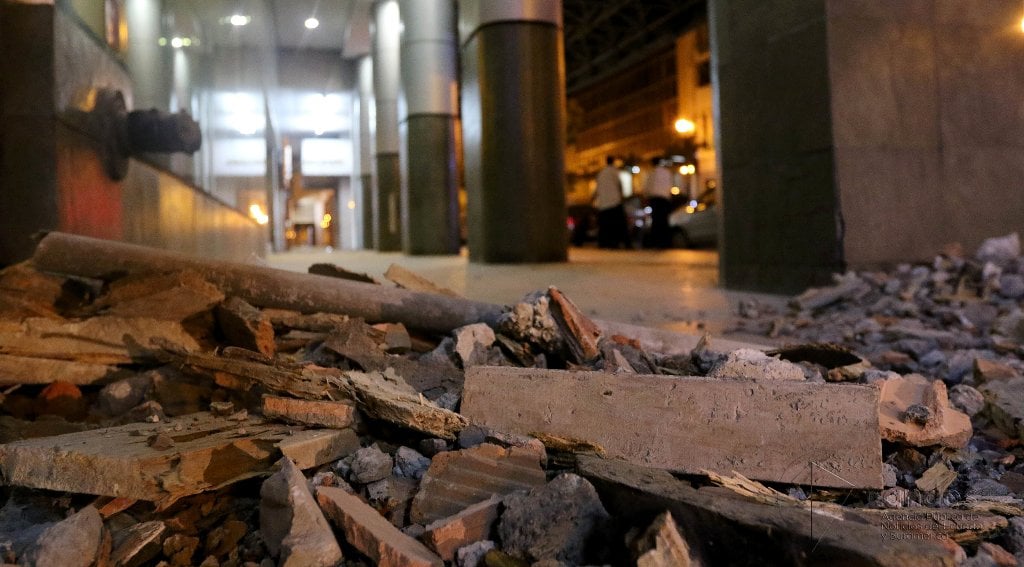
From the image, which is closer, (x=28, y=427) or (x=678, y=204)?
(x=28, y=427)

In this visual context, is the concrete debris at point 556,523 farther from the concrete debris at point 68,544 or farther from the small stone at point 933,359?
the small stone at point 933,359

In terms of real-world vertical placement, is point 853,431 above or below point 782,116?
below

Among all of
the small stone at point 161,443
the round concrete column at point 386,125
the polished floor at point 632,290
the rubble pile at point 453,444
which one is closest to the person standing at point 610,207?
the polished floor at point 632,290

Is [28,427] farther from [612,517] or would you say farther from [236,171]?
[236,171]

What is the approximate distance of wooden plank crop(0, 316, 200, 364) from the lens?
279 cm

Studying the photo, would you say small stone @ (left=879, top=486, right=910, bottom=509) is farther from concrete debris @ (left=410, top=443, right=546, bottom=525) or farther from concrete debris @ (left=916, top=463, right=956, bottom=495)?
concrete debris @ (left=410, top=443, right=546, bottom=525)

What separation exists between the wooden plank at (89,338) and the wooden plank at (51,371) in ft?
0.12

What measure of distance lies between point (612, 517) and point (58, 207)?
12.7 ft

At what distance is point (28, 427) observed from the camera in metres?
2.38

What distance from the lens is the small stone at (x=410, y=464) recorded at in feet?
6.42

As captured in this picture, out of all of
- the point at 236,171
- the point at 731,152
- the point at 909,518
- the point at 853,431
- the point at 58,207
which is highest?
the point at 236,171

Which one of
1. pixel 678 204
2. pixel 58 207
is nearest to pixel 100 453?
pixel 58 207

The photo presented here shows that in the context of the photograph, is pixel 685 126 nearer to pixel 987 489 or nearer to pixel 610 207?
pixel 610 207

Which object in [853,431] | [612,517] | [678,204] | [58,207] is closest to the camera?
[612,517]
